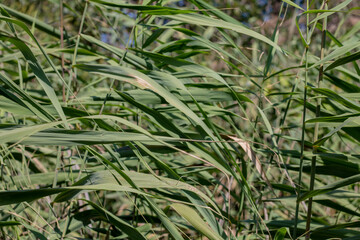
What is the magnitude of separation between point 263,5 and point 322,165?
2737 mm

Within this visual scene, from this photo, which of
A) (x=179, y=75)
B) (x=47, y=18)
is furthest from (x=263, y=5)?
(x=179, y=75)

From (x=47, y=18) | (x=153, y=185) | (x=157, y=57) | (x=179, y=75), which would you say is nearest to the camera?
(x=153, y=185)

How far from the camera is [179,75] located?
874mm

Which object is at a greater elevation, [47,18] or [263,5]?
[263,5]

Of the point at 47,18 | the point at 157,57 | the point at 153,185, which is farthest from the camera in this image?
the point at 47,18

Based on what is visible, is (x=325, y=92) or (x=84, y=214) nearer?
(x=325, y=92)

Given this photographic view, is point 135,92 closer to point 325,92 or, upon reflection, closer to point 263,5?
Answer: point 325,92

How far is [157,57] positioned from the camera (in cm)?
75

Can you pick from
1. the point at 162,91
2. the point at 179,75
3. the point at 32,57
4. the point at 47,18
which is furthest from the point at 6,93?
the point at 47,18

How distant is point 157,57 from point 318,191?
1.17 feet

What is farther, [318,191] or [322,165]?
[322,165]

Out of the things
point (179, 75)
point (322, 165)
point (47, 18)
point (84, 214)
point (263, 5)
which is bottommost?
point (84, 214)

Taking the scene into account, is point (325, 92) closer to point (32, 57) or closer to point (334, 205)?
point (334, 205)

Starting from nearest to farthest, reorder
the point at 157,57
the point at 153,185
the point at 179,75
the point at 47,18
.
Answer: the point at 153,185
the point at 157,57
the point at 179,75
the point at 47,18
